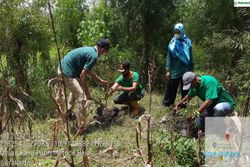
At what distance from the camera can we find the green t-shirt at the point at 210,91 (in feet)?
16.0

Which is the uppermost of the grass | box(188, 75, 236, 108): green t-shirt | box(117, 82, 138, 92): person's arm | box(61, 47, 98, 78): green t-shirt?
box(61, 47, 98, 78): green t-shirt

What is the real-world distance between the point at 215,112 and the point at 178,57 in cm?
148

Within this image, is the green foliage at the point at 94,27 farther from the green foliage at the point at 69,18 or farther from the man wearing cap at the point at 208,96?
the man wearing cap at the point at 208,96

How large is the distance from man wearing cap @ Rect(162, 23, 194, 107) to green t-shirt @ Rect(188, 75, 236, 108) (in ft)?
3.82

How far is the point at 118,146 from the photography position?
16.7 feet

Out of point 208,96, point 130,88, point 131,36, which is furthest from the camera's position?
point 131,36

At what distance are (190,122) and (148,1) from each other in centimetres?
425

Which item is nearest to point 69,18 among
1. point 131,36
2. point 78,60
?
point 131,36

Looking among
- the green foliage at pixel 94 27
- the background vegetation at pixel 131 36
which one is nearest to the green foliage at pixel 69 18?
the background vegetation at pixel 131 36

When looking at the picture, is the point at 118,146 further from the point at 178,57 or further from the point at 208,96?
the point at 178,57

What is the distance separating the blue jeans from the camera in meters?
4.89

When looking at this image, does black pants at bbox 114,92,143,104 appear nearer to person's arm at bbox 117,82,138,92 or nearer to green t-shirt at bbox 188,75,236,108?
person's arm at bbox 117,82,138,92

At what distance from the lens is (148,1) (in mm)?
8719

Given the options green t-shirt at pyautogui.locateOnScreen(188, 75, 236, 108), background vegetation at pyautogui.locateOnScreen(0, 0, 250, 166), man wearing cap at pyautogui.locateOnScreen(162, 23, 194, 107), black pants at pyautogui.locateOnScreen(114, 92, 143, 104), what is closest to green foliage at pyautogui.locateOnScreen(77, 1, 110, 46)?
background vegetation at pyautogui.locateOnScreen(0, 0, 250, 166)
